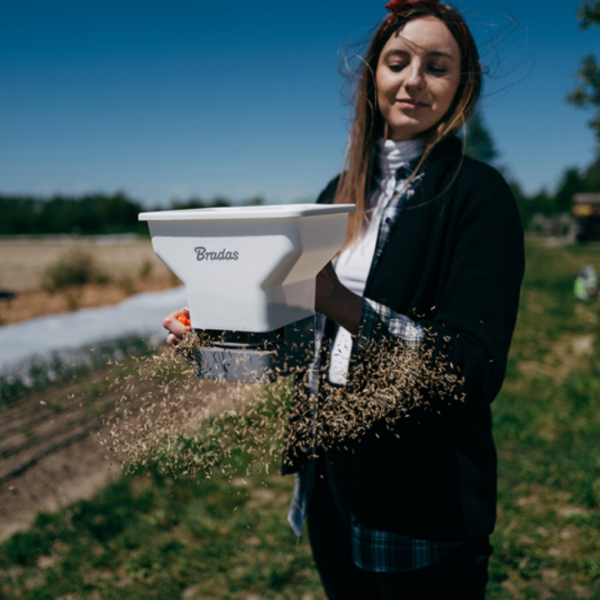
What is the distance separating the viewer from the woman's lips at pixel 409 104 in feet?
4.12

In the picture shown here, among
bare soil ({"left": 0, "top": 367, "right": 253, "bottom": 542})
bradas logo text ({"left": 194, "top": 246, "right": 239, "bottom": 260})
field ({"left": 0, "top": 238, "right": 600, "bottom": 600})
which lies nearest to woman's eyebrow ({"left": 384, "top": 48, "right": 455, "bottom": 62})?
bradas logo text ({"left": 194, "top": 246, "right": 239, "bottom": 260})

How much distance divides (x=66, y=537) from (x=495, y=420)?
3.37 meters

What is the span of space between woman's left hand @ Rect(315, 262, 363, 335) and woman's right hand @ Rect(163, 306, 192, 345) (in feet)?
1.03

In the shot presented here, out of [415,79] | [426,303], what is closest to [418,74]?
[415,79]

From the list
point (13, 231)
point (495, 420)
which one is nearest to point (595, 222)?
point (495, 420)

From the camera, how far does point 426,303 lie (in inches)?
48.6

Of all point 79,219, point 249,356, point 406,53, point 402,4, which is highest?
point 402,4

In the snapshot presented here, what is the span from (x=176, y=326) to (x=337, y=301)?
0.38m

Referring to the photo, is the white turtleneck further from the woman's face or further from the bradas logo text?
the bradas logo text

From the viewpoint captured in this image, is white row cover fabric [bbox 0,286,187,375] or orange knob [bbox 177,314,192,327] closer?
orange knob [bbox 177,314,192,327]

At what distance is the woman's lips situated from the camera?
1255 mm

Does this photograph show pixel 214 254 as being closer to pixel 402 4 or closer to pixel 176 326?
pixel 176 326

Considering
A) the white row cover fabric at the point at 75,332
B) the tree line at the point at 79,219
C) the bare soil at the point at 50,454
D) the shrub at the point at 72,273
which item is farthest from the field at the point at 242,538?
the tree line at the point at 79,219

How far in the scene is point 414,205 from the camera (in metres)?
1.28
